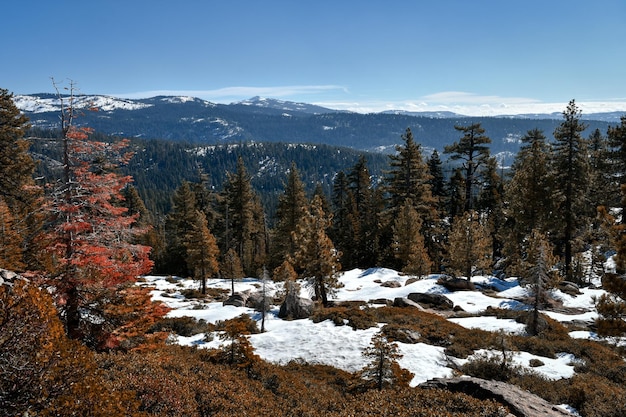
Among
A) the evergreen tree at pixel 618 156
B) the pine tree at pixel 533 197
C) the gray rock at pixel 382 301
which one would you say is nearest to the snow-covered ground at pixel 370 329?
the gray rock at pixel 382 301

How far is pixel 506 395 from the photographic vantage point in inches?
319

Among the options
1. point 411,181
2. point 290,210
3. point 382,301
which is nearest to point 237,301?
point 382,301

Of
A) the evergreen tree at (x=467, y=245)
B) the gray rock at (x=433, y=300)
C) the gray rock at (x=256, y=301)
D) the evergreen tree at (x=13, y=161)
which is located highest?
the evergreen tree at (x=13, y=161)

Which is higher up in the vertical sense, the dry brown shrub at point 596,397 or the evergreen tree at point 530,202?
the evergreen tree at point 530,202

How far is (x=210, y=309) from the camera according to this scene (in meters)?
28.8

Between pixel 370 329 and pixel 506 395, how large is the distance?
11.9 meters

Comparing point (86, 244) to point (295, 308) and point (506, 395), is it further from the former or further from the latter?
point (295, 308)

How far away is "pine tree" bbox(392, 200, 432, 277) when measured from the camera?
112 ft

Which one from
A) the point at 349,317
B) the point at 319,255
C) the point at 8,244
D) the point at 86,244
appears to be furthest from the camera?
the point at 319,255

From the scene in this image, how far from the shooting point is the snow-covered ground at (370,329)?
50.5 ft

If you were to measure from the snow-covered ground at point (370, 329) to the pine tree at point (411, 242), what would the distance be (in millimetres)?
1554

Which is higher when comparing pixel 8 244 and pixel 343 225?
pixel 8 244

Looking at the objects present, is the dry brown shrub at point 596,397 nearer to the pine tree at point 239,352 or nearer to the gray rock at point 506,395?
the gray rock at point 506,395

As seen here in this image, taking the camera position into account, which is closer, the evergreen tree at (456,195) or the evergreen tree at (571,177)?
the evergreen tree at (571,177)
